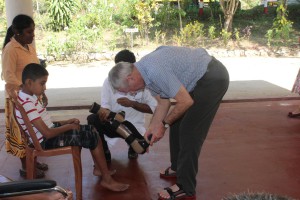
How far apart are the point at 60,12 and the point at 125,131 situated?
32.6 ft

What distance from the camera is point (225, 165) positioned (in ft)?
11.7

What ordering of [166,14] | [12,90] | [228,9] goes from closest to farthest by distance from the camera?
[12,90]
[228,9]
[166,14]

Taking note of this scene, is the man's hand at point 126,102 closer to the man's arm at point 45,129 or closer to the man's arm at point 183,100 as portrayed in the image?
the man's arm at point 45,129

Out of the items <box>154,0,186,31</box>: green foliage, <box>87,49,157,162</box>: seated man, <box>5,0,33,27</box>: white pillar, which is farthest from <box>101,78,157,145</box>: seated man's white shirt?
<box>154,0,186,31</box>: green foliage

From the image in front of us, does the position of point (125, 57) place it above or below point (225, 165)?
above

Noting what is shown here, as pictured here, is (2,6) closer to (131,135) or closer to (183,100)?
(131,135)

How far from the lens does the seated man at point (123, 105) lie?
332 centimetres

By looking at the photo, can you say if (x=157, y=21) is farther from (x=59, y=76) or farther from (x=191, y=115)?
(x=191, y=115)

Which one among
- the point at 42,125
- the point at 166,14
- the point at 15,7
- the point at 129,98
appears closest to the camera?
the point at 42,125

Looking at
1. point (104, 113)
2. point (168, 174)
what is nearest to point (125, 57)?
point (104, 113)

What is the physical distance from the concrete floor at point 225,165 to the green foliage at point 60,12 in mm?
8736

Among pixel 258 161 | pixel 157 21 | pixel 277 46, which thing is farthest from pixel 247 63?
pixel 258 161

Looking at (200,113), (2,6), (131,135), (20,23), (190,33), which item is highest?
(2,6)

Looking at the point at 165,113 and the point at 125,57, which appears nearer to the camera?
the point at 165,113
